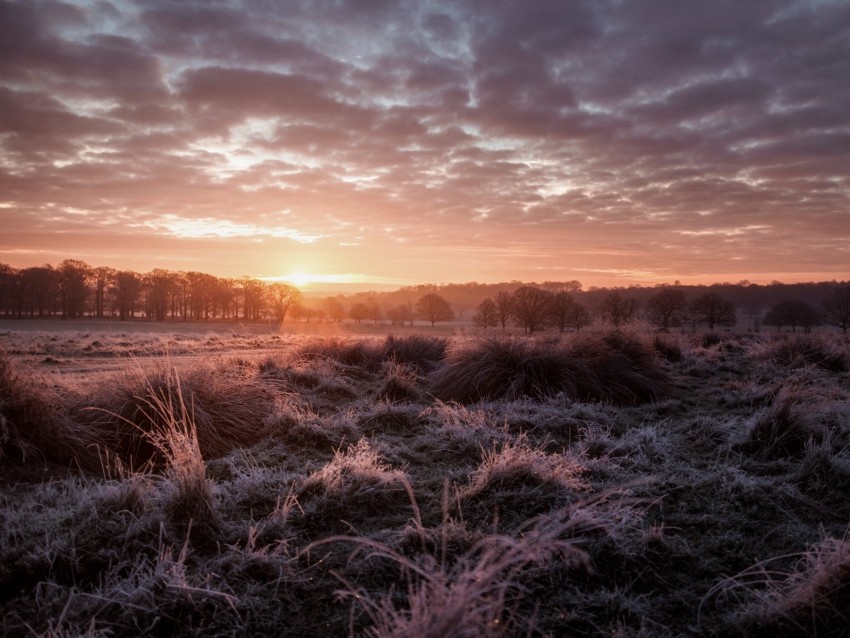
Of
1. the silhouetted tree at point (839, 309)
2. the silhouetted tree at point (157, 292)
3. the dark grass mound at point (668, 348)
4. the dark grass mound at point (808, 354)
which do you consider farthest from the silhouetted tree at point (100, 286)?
the silhouetted tree at point (839, 309)

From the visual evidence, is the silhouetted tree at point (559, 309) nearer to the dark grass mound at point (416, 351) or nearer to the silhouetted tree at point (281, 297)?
the dark grass mound at point (416, 351)

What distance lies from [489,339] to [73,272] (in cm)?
6938

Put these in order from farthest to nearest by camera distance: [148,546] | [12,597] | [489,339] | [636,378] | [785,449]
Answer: [489,339] < [636,378] < [785,449] < [148,546] < [12,597]

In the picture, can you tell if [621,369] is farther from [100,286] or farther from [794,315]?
[100,286]

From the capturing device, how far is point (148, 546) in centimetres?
284

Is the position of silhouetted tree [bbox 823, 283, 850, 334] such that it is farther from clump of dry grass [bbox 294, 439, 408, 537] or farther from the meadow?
clump of dry grass [bbox 294, 439, 408, 537]

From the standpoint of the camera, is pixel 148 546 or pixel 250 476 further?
pixel 250 476

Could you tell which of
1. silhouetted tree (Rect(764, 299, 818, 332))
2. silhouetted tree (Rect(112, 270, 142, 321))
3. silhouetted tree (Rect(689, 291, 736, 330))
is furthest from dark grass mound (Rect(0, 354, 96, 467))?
silhouetted tree (Rect(112, 270, 142, 321))

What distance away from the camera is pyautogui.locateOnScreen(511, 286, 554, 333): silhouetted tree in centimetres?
2483

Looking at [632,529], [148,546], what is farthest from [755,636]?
[148,546]

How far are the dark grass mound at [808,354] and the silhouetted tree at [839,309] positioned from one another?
44.5 metres

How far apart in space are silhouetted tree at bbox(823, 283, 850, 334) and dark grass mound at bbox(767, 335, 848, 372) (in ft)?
146

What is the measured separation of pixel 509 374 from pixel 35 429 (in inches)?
234

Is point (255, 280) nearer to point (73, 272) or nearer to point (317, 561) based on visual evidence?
point (73, 272)
